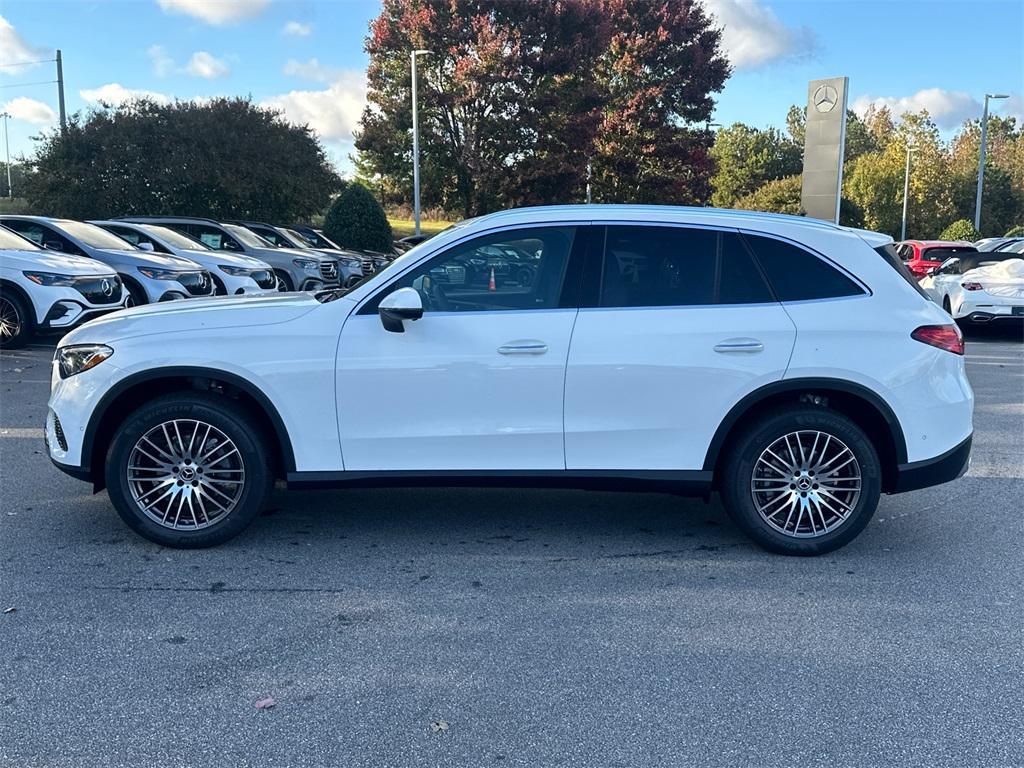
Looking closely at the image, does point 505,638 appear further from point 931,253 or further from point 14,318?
point 931,253

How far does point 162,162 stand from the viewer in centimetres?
2669

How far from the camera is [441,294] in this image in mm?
4629

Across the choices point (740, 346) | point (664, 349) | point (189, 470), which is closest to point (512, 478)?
point (664, 349)

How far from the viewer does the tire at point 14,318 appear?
10.8 m

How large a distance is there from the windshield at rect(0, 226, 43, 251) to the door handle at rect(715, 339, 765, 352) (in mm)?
9997

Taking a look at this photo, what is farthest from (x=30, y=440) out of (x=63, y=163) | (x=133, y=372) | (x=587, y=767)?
(x=63, y=163)

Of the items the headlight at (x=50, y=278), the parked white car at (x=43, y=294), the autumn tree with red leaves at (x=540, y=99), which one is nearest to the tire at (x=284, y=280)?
the parked white car at (x=43, y=294)

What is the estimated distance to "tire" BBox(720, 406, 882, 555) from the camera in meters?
4.62

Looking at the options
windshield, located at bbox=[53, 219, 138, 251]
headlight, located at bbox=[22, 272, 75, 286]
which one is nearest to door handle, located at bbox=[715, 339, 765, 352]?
headlight, located at bbox=[22, 272, 75, 286]

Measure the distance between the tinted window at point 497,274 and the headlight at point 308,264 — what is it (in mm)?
12655

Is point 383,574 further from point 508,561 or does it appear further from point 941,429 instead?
point 941,429

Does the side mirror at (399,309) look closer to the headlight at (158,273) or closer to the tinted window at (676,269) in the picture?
the tinted window at (676,269)

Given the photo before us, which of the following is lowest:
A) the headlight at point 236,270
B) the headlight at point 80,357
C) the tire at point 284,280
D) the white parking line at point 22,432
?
the white parking line at point 22,432

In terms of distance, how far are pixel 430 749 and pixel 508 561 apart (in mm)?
1727
